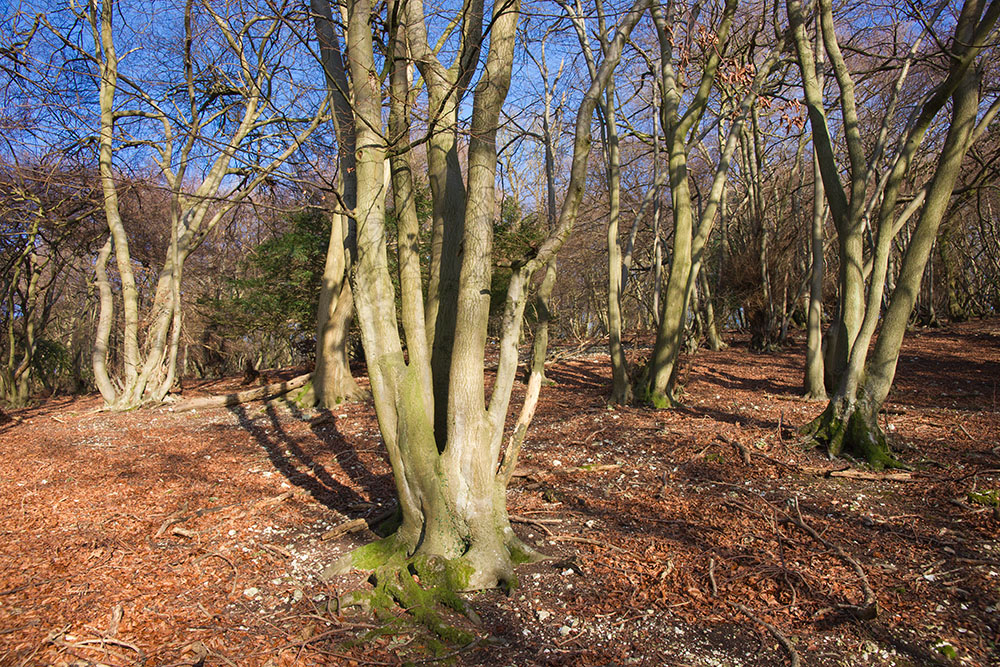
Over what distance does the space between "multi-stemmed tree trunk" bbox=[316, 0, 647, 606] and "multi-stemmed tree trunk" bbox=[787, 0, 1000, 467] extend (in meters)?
3.26

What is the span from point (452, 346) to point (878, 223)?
173 inches

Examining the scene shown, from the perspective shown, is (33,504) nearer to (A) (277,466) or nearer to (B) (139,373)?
(A) (277,466)

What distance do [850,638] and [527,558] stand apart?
1.76m

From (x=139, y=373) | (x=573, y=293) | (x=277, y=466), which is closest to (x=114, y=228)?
(x=139, y=373)

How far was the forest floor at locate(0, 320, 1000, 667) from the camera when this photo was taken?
9.50 ft

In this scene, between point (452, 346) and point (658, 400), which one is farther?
point (658, 400)

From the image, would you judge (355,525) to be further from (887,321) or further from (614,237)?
(614,237)

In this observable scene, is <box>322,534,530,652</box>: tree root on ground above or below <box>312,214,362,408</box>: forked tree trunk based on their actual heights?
below

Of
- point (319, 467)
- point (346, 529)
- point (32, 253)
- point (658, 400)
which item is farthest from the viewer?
point (32, 253)

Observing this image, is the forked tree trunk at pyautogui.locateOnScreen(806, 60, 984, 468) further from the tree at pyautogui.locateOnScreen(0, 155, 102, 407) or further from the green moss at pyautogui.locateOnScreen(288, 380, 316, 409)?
the tree at pyautogui.locateOnScreen(0, 155, 102, 407)

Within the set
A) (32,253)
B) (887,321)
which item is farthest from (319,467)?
(32,253)

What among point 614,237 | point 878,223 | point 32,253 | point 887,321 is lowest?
point 887,321

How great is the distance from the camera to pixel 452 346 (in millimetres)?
3740

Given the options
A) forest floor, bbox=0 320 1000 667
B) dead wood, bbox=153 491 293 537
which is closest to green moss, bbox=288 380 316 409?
forest floor, bbox=0 320 1000 667
